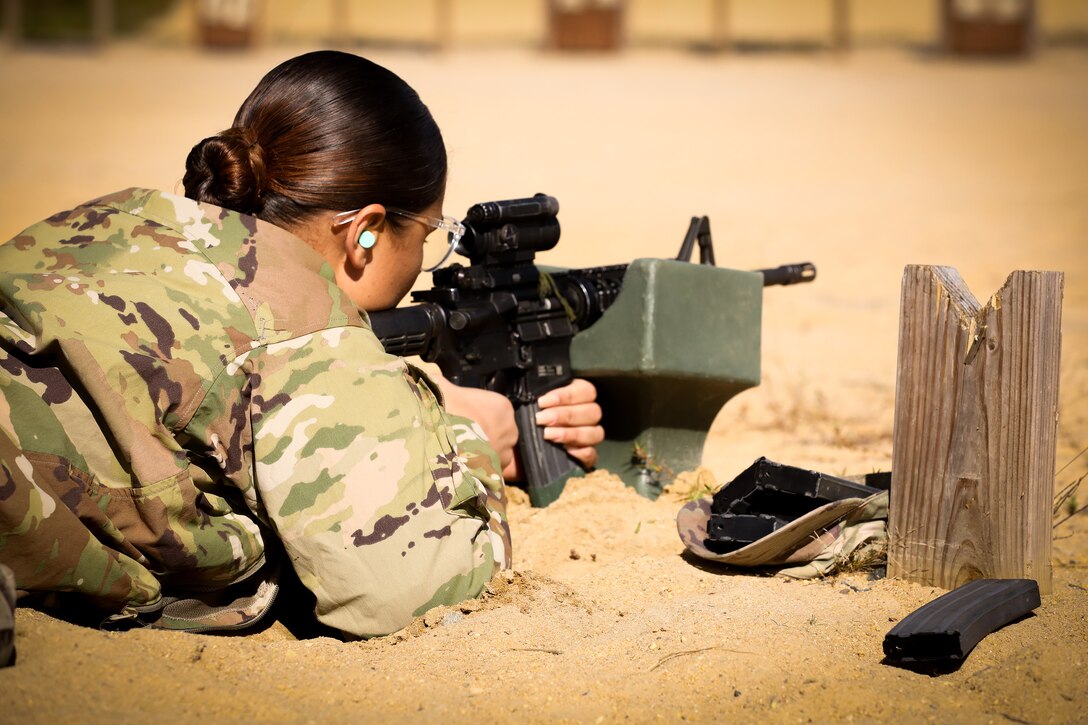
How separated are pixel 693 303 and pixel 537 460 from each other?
0.71 m

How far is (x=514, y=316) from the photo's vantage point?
3.46m

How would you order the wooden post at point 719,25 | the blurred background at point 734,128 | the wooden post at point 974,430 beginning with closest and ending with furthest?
Result: the wooden post at point 974,430 → the blurred background at point 734,128 → the wooden post at point 719,25

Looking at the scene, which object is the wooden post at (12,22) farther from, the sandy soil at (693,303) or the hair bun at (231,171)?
the hair bun at (231,171)

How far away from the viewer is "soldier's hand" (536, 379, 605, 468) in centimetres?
360

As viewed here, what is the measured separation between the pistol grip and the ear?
104 centimetres

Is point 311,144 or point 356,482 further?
point 311,144

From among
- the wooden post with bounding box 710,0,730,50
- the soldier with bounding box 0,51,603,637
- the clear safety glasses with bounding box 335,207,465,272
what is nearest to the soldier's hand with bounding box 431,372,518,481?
the clear safety glasses with bounding box 335,207,465,272

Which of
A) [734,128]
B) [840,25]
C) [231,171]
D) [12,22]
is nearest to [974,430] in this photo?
[231,171]

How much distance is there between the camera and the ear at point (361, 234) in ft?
8.39

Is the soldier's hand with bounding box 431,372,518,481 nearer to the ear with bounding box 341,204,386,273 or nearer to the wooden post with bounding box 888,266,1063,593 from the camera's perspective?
the ear with bounding box 341,204,386,273

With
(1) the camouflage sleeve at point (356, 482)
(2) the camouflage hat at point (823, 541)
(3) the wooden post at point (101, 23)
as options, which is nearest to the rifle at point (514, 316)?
(1) the camouflage sleeve at point (356, 482)

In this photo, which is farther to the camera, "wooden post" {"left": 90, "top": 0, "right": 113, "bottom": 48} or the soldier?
"wooden post" {"left": 90, "top": 0, "right": 113, "bottom": 48}

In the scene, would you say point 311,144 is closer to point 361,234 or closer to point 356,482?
point 361,234

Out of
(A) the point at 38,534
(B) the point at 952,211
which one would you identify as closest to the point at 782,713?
(A) the point at 38,534
